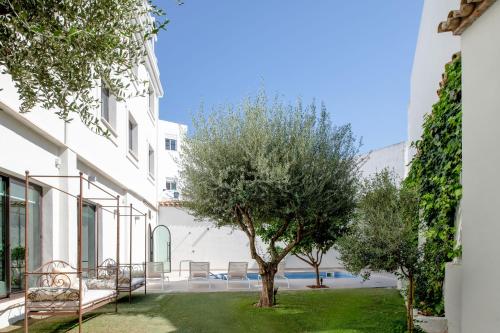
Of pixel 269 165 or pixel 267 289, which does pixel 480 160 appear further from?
pixel 267 289

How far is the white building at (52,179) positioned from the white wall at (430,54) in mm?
4930

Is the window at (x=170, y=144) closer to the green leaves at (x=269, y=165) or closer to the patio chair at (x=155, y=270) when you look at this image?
the patio chair at (x=155, y=270)

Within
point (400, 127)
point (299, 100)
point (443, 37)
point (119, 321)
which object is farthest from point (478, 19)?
point (400, 127)

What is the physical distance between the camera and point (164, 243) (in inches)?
842

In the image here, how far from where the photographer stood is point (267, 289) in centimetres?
1044

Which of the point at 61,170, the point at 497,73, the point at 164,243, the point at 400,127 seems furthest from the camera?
the point at 164,243

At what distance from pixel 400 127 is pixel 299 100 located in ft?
21.9

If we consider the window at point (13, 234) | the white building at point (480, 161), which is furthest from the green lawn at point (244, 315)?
the white building at point (480, 161)

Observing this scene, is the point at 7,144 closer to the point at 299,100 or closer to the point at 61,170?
the point at 61,170

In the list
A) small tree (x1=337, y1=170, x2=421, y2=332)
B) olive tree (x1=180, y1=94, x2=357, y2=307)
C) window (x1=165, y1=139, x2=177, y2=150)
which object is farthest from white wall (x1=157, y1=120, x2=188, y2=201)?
small tree (x1=337, y1=170, x2=421, y2=332)

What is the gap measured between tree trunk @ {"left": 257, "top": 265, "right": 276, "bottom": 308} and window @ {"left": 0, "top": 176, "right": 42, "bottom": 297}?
4775mm

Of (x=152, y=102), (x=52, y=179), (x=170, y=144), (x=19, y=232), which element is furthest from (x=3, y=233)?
(x=170, y=144)

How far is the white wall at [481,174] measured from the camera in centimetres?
368

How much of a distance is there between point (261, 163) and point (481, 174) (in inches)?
216
